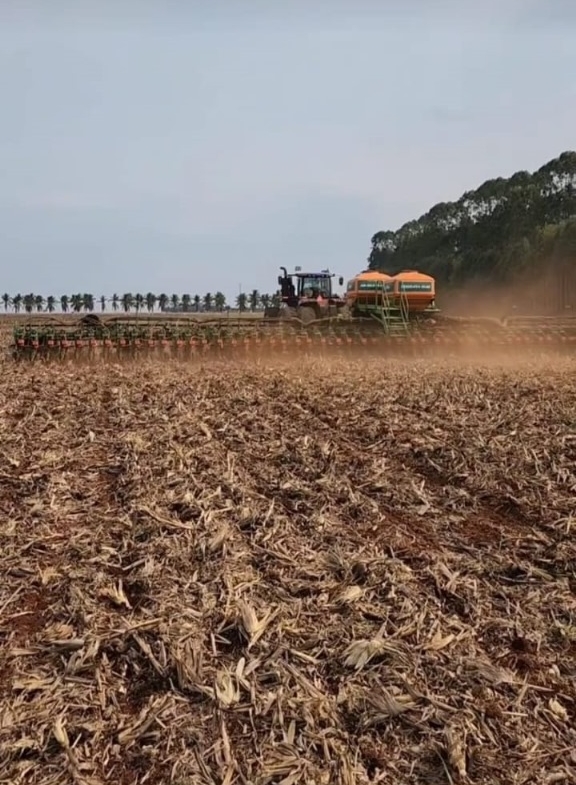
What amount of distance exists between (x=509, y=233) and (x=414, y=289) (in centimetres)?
4999

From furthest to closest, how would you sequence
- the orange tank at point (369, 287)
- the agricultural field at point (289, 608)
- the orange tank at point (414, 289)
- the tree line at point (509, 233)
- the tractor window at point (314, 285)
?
1. the tree line at point (509, 233)
2. the tractor window at point (314, 285)
3. the orange tank at point (369, 287)
4. the orange tank at point (414, 289)
5. the agricultural field at point (289, 608)

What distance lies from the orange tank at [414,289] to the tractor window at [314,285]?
2727 mm

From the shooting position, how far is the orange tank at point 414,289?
71.9ft

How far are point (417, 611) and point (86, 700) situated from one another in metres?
1.78

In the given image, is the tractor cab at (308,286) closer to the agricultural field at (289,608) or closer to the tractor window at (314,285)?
the tractor window at (314,285)

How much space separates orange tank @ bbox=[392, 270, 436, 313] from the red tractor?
A: 7.91ft

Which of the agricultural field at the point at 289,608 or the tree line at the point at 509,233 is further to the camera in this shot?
the tree line at the point at 509,233

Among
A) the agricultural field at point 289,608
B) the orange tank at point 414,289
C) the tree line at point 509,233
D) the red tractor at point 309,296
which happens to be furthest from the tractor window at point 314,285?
the tree line at point 509,233

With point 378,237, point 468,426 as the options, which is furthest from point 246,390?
point 378,237

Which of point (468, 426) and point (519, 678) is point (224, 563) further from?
point (468, 426)

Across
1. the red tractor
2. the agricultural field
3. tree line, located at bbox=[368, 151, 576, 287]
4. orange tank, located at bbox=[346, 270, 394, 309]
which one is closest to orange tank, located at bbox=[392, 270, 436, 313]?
orange tank, located at bbox=[346, 270, 394, 309]

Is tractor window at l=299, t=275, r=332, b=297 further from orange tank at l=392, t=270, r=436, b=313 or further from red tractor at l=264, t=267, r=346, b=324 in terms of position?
orange tank at l=392, t=270, r=436, b=313

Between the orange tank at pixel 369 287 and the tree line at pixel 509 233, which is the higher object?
the tree line at pixel 509 233

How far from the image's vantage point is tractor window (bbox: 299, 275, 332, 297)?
2411 cm
